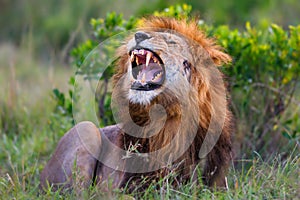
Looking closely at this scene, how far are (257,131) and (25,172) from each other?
2169 mm

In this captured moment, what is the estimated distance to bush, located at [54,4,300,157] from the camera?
5.97 metres

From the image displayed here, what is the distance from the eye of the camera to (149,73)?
4188mm

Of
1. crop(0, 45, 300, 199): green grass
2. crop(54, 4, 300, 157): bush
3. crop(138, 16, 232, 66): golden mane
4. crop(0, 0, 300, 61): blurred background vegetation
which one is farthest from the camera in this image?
crop(0, 0, 300, 61): blurred background vegetation

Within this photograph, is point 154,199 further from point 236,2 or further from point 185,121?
point 236,2

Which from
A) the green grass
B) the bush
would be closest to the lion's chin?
the green grass

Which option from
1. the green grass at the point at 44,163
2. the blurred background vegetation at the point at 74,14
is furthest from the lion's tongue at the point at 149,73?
the blurred background vegetation at the point at 74,14

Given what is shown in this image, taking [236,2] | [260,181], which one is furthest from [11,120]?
[236,2]

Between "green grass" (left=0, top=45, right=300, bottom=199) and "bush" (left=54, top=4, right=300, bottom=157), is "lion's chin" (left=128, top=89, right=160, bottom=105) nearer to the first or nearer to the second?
"green grass" (left=0, top=45, right=300, bottom=199)

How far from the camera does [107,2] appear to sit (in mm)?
14625

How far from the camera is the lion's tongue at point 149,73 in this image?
4141mm

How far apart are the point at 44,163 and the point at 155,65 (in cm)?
211

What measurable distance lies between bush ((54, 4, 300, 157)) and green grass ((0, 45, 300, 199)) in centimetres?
59

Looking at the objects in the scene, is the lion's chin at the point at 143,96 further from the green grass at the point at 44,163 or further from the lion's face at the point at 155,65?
the green grass at the point at 44,163

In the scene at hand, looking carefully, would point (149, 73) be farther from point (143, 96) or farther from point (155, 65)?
point (143, 96)
